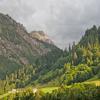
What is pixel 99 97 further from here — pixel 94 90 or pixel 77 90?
pixel 77 90

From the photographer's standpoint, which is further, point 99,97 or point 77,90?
point 77,90

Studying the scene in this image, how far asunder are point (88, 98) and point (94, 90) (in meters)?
6.96

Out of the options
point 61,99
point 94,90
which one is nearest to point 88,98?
point 94,90

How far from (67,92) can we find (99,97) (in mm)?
31126

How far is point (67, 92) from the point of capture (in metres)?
197

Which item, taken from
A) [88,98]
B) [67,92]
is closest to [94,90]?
[88,98]

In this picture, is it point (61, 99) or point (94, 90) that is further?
point (61, 99)

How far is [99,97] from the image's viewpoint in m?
170

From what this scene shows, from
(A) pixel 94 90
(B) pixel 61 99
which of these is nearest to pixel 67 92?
(B) pixel 61 99

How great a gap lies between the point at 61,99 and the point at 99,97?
97.5 ft

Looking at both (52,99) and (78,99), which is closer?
(78,99)

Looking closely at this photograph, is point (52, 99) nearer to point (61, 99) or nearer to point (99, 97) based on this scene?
point (61, 99)

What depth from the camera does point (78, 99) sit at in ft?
591

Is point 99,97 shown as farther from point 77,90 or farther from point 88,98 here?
point 77,90
